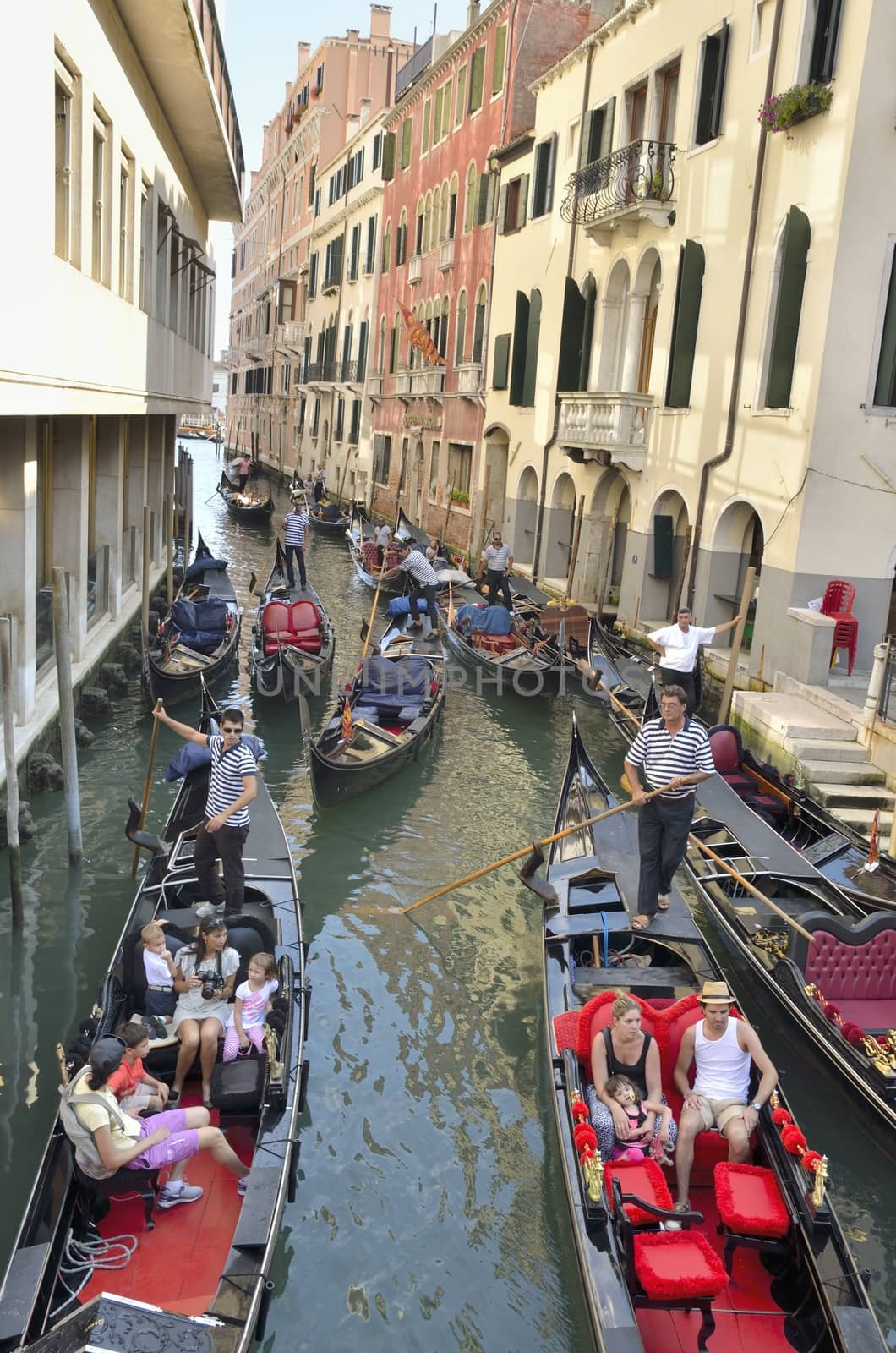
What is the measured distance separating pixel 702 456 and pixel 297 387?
2762cm

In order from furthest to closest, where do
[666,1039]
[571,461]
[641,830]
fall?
[571,461]
[641,830]
[666,1039]

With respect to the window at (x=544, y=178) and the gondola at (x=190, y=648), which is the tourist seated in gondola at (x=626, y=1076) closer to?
the gondola at (x=190, y=648)

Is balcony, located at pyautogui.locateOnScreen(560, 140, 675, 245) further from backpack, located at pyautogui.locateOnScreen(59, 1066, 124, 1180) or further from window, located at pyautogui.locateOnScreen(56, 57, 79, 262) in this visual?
backpack, located at pyautogui.locateOnScreen(59, 1066, 124, 1180)

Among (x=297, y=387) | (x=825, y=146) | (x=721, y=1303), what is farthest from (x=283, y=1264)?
(x=297, y=387)

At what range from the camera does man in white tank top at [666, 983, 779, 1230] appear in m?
4.15

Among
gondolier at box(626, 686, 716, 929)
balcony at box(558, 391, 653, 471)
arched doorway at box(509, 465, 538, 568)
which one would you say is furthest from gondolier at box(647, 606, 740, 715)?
arched doorway at box(509, 465, 538, 568)

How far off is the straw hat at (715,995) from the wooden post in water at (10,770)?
366 cm

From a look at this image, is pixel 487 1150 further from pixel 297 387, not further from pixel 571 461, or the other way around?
pixel 297 387

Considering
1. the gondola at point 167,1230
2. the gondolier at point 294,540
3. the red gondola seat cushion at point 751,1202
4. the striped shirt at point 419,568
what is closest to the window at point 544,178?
the gondolier at point 294,540

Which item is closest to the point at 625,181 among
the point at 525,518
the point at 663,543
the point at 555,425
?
the point at 555,425

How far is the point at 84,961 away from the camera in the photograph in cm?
616

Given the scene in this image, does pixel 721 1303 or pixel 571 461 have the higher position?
pixel 571 461

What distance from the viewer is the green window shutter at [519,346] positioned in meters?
17.8

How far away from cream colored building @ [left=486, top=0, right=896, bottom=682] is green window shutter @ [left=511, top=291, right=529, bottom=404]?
0.04m
